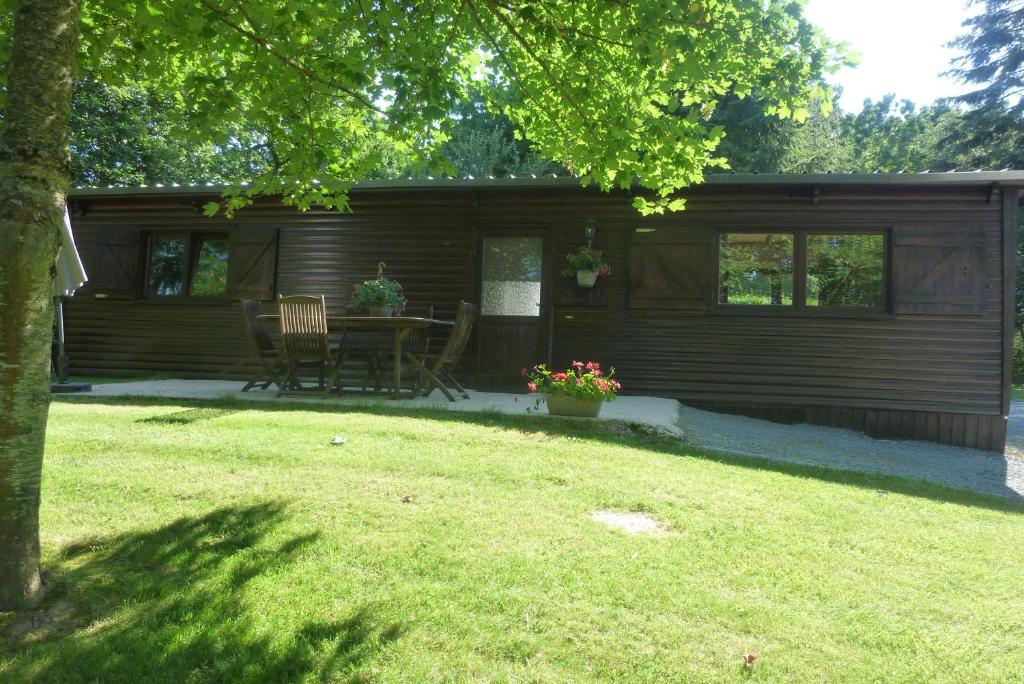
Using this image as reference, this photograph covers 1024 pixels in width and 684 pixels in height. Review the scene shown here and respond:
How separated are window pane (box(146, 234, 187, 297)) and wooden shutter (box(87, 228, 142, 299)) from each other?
0.21m

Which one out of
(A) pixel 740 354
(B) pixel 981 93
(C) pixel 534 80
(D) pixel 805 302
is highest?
(B) pixel 981 93

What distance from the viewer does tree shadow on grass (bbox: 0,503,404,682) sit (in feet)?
6.04

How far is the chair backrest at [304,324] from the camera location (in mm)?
6707

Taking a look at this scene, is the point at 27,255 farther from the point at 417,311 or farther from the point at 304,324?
the point at 417,311

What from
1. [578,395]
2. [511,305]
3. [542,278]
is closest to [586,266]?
[542,278]

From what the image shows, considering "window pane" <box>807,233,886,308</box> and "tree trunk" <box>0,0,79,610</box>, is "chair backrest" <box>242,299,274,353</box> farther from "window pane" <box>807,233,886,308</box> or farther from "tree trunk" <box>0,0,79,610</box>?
"window pane" <box>807,233,886,308</box>

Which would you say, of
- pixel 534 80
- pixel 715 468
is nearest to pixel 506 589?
pixel 715 468

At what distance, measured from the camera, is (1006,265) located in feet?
24.2

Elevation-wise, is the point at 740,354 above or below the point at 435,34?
below

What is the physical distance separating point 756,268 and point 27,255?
7.39 m

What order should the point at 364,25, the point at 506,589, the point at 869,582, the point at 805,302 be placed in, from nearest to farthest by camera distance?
the point at 506,589, the point at 869,582, the point at 364,25, the point at 805,302

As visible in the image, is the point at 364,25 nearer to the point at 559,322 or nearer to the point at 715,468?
the point at 715,468

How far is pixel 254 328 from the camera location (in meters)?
7.33

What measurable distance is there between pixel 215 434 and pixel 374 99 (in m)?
2.43
